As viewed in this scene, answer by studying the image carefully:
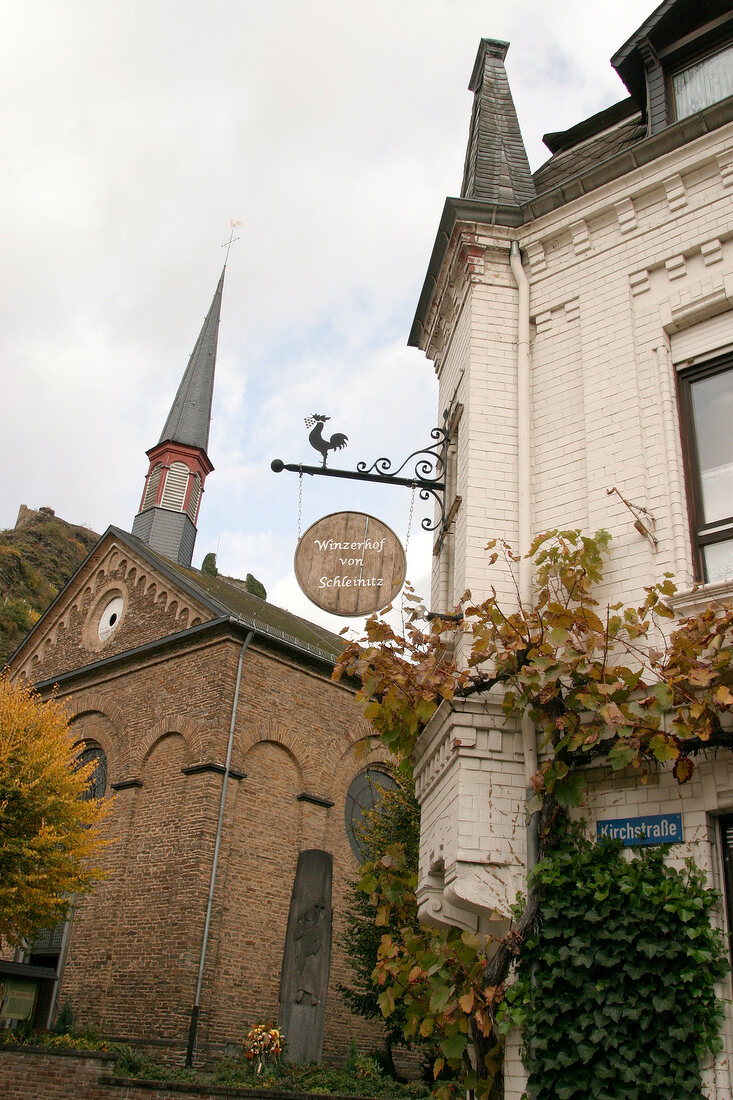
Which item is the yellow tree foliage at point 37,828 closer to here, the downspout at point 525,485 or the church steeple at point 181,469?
the downspout at point 525,485

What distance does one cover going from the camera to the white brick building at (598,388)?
593 cm

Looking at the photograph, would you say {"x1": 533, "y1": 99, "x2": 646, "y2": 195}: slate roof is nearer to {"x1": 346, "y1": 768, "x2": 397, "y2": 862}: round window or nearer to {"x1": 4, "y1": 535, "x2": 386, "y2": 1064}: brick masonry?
{"x1": 4, "y1": 535, "x2": 386, "y2": 1064}: brick masonry

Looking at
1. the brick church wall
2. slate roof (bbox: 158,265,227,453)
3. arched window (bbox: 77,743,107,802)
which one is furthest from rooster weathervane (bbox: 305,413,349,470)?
slate roof (bbox: 158,265,227,453)

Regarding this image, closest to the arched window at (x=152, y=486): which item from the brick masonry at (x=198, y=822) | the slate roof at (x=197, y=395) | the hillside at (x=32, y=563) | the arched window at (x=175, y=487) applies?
the arched window at (x=175, y=487)

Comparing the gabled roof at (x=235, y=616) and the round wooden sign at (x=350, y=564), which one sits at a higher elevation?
the gabled roof at (x=235, y=616)

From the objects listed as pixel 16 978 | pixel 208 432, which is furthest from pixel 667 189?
pixel 208 432

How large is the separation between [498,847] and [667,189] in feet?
17.6

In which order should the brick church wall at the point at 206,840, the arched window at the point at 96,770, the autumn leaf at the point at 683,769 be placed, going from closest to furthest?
1. the autumn leaf at the point at 683,769
2. the brick church wall at the point at 206,840
3. the arched window at the point at 96,770

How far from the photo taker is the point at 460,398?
8172mm

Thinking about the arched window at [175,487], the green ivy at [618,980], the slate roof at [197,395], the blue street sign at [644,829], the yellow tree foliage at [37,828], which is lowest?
the green ivy at [618,980]

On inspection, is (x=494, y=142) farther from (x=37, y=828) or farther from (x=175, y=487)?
(x=175, y=487)

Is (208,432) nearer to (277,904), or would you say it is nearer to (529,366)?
(277,904)

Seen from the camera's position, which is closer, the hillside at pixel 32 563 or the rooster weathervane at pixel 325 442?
the rooster weathervane at pixel 325 442

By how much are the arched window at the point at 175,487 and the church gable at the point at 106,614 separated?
23.9 feet
